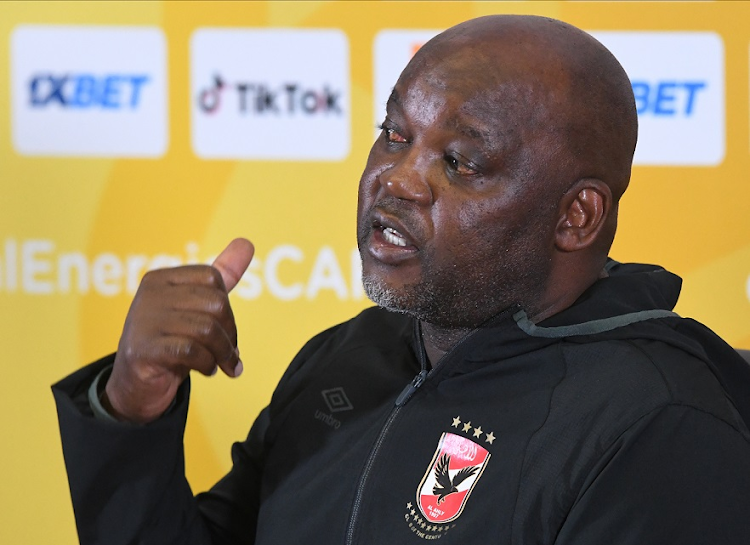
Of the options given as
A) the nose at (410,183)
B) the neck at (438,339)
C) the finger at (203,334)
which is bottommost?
the neck at (438,339)

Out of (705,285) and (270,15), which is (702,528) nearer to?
(705,285)

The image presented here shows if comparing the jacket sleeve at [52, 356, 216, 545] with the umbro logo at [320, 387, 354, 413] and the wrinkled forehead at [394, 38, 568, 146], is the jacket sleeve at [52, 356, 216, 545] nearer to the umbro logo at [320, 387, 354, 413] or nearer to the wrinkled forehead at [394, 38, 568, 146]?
the umbro logo at [320, 387, 354, 413]

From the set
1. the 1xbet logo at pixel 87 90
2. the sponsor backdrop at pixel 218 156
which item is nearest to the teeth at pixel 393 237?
the sponsor backdrop at pixel 218 156

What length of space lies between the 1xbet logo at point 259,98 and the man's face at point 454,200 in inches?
33.1

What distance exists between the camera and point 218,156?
195cm

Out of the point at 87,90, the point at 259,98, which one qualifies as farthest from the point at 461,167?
the point at 87,90

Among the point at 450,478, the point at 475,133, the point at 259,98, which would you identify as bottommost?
the point at 450,478

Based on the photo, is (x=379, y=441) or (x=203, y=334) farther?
(x=379, y=441)

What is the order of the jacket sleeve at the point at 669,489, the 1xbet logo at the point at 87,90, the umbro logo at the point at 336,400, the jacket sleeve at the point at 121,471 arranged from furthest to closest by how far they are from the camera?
1. the 1xbet logo at the point at 87,90
2. the umbro logo at the point at 336,400
3. the jacket sleeve at the point at 121,471
4. the jacket sleeve at the point at 669,489

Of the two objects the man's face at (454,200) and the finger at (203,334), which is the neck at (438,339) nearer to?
the man's face at (454,200)

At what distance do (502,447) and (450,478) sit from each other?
0.06 m

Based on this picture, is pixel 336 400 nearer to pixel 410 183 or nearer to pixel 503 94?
pixel 410 183

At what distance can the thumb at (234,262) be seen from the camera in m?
1.08

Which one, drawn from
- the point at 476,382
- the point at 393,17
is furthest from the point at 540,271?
the point at 393,17
